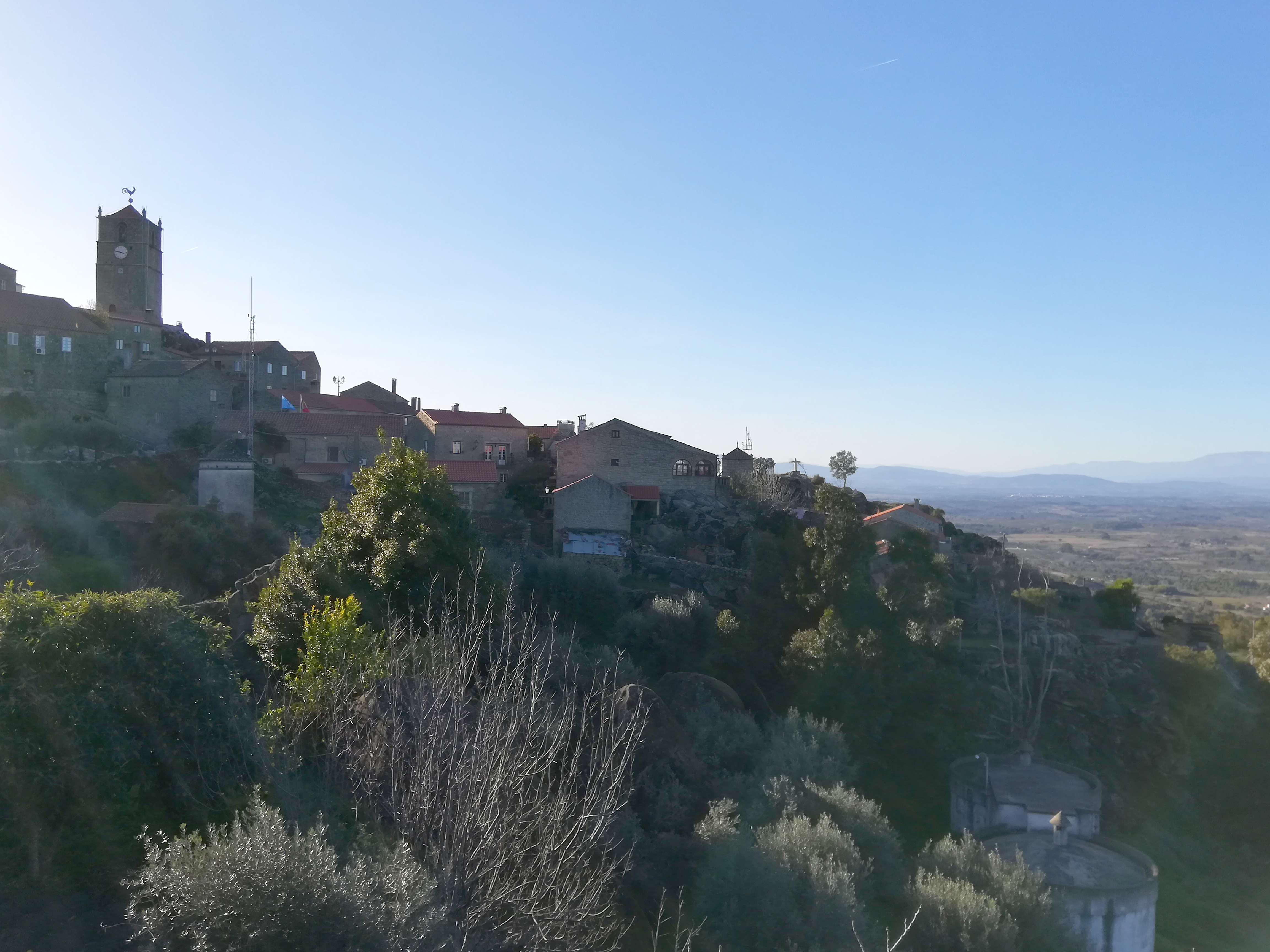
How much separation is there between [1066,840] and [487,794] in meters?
13.9

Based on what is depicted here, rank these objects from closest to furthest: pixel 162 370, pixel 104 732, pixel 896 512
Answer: pixel 104 732 → pixel 896 512 → pixel 162 370

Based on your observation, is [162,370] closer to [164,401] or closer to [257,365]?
[164,401]

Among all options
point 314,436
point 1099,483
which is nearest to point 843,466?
point 314,436

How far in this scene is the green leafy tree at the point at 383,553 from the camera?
14.2 meters

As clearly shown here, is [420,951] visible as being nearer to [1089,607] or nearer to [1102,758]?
[1102,758]

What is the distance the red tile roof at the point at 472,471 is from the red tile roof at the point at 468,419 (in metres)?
4.31

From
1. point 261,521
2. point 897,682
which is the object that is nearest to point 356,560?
point 897,682

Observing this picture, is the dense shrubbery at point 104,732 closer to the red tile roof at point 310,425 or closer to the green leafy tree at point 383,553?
the green leafy tree at point 383,553

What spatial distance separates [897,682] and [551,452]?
85.5 ft

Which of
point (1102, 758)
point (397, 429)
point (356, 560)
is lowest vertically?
point (1102, 758)

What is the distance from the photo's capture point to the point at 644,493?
3678cm

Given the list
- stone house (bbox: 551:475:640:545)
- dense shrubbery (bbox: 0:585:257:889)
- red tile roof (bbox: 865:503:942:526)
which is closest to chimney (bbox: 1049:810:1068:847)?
dense shrubbery (bbox: 0:585:257:889)

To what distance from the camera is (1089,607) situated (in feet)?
104

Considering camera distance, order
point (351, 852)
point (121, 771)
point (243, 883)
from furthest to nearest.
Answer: point (121, 771) < point (351, 852) < point (243, 883)
